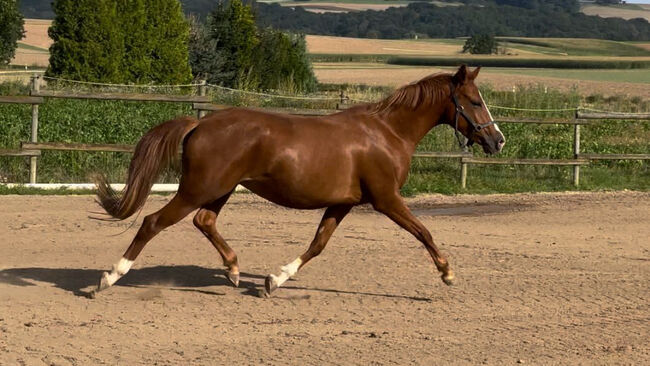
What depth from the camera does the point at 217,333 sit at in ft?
23.4

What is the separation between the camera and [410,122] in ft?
28.4

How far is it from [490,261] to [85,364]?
4852 millimetres

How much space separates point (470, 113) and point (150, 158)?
2.55m

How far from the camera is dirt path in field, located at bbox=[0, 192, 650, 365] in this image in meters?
6.70

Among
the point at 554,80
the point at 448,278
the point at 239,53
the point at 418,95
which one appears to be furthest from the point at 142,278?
the point at 554,80

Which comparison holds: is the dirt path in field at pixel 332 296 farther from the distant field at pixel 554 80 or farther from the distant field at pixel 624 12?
the distant field at pixel 624 12

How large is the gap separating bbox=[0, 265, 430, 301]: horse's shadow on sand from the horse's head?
1414 mm

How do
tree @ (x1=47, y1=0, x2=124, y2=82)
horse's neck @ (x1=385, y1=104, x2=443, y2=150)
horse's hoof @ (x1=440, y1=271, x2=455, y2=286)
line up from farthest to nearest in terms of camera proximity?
1. tree @ (x1=47, y1=0, x2=124, y2=82)
2. horse's neck @ (x1=385, y1=104, x2=443, y2=150)
3. horse's hoof @ (x1=440, y1=271, x2=455, y2=286)

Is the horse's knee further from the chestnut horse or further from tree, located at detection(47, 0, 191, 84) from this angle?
tree, located at detection(47, 0, 191, 84)

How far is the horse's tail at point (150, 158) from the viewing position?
27.0 ft

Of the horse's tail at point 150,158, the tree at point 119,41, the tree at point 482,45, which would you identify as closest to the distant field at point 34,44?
the tree at point 482,45

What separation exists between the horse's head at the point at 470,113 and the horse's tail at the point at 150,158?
207cm

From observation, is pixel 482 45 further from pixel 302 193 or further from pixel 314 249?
pixel 302 193

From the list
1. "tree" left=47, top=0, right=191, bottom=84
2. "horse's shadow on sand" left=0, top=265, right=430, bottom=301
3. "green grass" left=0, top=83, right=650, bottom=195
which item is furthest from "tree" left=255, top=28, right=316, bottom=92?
"horse's shadow on sand" left=0, top=265, right=430, bottom=301
